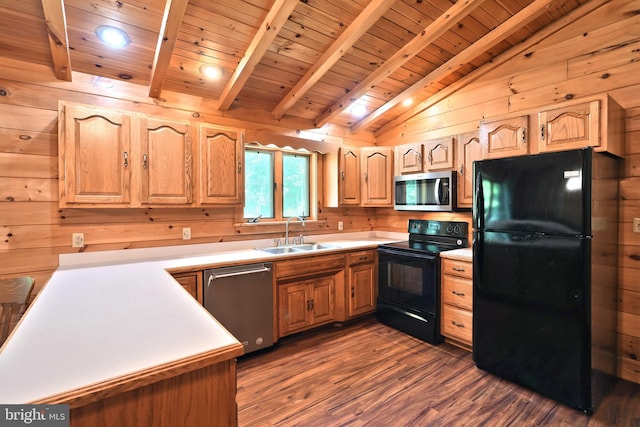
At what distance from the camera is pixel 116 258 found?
2494mm

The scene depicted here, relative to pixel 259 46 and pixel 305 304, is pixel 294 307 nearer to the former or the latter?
pixel 305 304

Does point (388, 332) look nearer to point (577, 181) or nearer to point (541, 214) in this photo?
point (541, 214)

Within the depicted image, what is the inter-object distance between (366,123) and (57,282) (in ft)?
10.6

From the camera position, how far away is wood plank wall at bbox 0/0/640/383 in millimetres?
2152

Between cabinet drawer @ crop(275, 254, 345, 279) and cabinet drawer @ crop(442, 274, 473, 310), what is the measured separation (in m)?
0.99

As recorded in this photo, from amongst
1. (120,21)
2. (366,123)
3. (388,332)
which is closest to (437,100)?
(366,123)

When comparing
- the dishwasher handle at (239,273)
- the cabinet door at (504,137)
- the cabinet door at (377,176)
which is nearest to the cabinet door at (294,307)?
the dishwasher handle at (239,273)

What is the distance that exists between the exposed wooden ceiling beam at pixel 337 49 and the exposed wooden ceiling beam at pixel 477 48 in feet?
3.42

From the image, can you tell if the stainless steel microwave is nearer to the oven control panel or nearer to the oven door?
the oven control panel

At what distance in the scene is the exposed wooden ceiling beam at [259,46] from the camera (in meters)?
2.02

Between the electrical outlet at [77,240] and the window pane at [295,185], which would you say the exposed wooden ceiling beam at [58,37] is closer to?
the electrical outlet at [77,240]

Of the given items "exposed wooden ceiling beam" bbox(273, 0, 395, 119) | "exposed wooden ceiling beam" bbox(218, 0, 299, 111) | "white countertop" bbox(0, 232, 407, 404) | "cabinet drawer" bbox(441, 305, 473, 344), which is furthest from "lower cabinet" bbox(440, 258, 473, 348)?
"exposed wooden ceiling beam" bbox(218, 0, 299, 111)

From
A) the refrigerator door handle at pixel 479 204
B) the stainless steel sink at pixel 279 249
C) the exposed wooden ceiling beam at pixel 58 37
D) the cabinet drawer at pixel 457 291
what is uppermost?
the exposed wooden ceiling beam at pixel 58 37

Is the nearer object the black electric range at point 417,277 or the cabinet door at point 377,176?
the black electric range at point 417,277
